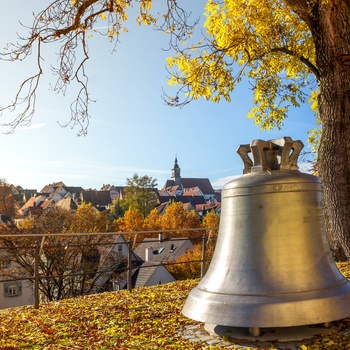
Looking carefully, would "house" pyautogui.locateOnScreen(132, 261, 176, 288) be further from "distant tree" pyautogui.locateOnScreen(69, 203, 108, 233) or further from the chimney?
the chimney

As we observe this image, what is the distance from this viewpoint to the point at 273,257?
4.99m

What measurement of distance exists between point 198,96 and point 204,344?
8.51 meters

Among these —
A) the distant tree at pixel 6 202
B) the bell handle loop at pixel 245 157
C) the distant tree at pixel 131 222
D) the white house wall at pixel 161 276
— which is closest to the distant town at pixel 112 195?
the distant tree at pixel 6 202

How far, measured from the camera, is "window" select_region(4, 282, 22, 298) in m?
34.4

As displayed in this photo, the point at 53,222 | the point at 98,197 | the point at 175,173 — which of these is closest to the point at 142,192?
the point at 98,197

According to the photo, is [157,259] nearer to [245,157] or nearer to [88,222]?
[88,222]

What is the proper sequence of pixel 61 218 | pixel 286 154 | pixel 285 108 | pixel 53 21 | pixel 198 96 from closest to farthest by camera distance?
1. pixel 286 154
2. pixel 53 21
3. pixel 198 96
4. pixel 285 108
5. pixel 61 218

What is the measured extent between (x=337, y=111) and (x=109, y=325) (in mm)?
6545

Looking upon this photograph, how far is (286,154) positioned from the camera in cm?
529

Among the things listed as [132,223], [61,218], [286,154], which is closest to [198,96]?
[286,154]

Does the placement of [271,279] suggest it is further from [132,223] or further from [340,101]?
[132,223]

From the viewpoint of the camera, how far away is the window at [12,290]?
34384 mm

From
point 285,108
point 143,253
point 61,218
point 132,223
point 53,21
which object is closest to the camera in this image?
point 53,21

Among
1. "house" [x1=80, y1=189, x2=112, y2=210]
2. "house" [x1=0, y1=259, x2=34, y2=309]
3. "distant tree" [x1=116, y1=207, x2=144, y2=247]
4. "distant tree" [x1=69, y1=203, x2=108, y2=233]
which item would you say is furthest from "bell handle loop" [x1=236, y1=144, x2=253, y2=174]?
"house" [x1=80, y1=189, x2=112, y2=210]
